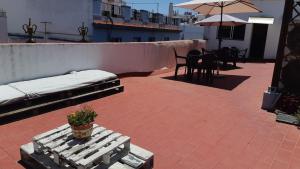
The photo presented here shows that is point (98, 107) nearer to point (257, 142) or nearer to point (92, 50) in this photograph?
point (92, 50)

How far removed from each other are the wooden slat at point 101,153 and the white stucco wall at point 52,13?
1318 cm

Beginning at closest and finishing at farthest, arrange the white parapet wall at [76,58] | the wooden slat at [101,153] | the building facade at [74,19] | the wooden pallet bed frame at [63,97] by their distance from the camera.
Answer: the wooden slat at [101,153], the wooden pallet bed frame at [63,97], the white parapet wall at [76,58], the building facade at [74,19]

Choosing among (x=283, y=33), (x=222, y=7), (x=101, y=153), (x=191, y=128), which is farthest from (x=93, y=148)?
(x=222, y=7)

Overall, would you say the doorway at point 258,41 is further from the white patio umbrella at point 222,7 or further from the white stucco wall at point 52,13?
the white stucco wall at point 52,13

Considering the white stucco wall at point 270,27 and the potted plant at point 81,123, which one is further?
the white stucco wall at point 270,27

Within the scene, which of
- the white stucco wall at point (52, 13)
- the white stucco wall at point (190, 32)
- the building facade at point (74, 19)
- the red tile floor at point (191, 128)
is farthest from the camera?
the white stucco wall at point (190, 32)

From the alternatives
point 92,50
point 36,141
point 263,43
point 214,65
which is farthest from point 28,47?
point 263,43

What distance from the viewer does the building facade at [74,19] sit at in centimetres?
1540

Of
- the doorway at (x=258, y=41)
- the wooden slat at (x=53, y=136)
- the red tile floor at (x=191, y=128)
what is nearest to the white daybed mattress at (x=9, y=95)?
the red tile floor at (x=191, y=128)

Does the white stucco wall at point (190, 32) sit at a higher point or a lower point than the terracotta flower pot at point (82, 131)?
higher

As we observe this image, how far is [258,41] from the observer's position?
15219 millimetres

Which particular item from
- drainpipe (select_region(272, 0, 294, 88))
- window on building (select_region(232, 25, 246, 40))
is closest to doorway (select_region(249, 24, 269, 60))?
window on building (select_region(232, 25, 246, 40))

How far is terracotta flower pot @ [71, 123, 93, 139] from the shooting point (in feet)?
9.93

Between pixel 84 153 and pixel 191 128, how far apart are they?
224 centimetres
